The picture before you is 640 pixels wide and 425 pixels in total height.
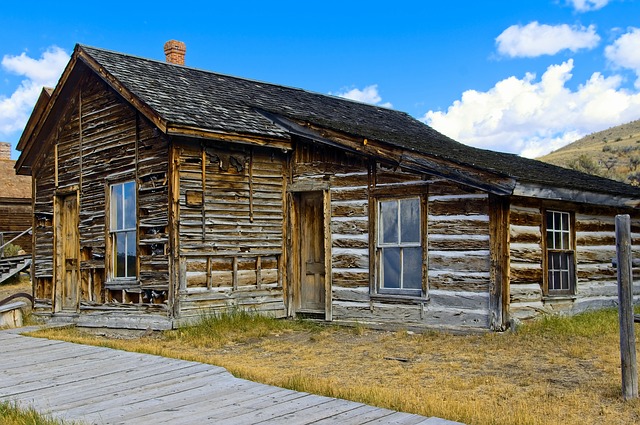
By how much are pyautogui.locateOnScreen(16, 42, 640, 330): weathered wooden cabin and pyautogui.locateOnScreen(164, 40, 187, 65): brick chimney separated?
2803 millimetres

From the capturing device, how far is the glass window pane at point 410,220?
11219 mm

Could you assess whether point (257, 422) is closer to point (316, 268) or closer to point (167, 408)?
point (167, 408)

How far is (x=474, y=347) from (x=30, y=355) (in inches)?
231

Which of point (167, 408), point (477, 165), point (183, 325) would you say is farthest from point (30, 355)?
point (477, 165)

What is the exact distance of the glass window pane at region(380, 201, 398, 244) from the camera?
1152 centimetres

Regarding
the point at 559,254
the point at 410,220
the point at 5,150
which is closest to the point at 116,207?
the point at 410,220

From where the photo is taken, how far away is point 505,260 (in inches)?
401

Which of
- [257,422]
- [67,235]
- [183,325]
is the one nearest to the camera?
[257,422]

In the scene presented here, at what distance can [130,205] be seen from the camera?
12852 millimetres

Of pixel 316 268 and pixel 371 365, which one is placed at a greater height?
pixel 316 268

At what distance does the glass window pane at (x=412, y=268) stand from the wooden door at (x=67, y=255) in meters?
7.55

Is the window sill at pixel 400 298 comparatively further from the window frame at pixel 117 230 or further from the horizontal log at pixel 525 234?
the window frame at pixel 117 230

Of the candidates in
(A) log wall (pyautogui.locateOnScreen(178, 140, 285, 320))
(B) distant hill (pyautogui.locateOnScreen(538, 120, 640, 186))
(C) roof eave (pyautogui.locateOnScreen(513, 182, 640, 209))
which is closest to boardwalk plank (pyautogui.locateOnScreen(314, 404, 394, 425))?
(C) roof eave (pyautogui.locateOnScreen(513, 182, 640, 209))

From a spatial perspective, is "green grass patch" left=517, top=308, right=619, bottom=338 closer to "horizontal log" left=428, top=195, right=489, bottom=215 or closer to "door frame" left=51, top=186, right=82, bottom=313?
"horizontal log" left=428, top=195, right=489, bottom=215
